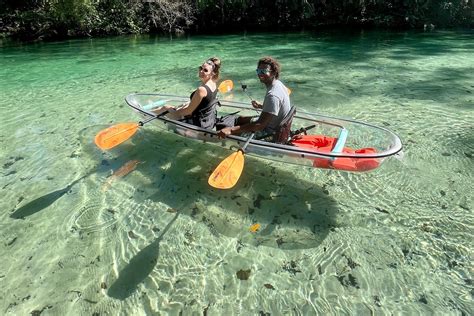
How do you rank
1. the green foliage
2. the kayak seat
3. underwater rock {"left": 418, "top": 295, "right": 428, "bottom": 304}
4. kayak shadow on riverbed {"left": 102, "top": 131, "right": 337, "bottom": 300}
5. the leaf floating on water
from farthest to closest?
the green foliage, the kayak seat, kayak shadow on riverbed {"left": 102, "top": 131, "right": 337, "bottom": 300}, the leaf floating on water, underwater rock {"left": 418, "top": 295, "right": 428, "bottom": 304}

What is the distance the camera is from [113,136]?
5531 millimetres

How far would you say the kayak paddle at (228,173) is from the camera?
14.0ft

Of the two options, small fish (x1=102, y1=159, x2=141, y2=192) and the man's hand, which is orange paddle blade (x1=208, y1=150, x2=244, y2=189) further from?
small fish (x1=102, y1=159, x2=141, y2=192)

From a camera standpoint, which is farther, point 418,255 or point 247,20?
point 247,20

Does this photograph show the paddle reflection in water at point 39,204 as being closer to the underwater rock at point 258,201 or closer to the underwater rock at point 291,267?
the underwater rock at point 258,201

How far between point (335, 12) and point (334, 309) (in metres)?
22.5

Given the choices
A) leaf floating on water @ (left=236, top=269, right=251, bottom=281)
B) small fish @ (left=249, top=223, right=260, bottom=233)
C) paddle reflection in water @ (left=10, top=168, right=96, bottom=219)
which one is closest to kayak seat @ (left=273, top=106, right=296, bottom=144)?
small fish @ (left=249, top=223, right=260, bottom=233)

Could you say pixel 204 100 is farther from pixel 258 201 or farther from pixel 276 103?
pixel 258 201

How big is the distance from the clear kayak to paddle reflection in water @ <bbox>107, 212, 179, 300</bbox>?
1749mm

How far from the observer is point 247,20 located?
22812mm

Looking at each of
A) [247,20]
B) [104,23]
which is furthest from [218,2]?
[104,23]

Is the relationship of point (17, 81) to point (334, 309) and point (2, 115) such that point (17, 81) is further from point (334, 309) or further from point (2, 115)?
point (334, 309)

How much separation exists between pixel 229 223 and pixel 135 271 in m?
1.26

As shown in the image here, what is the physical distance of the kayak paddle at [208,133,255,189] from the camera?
428cm
